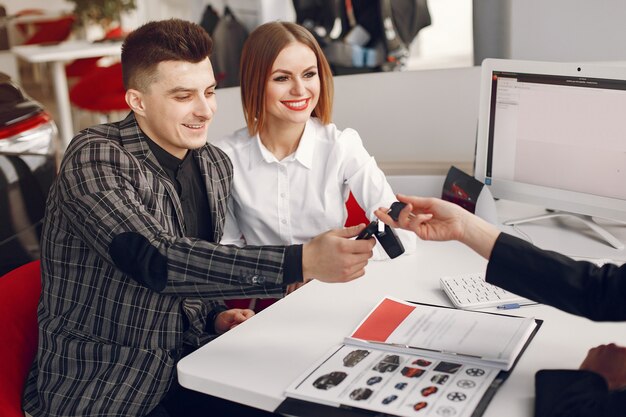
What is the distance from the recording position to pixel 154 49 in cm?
182

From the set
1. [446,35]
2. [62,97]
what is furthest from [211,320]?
[446,35]

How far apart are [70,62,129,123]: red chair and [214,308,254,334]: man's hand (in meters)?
4.22

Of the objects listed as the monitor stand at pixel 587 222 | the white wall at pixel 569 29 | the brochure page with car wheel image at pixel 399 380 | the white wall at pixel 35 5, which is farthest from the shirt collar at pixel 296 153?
the white wall at pixel 35 5

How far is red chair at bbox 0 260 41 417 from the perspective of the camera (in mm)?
1673

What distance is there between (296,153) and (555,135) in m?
0.80

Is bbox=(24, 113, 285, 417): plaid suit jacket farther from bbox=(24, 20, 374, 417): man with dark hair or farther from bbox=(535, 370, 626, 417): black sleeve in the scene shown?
bbox=(535, 370, 626, 417): black sleeve

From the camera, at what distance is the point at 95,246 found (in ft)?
5.26

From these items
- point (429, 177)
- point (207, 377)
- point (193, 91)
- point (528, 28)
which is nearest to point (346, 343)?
point (207, 377)

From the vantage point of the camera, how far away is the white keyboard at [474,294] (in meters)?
1.71

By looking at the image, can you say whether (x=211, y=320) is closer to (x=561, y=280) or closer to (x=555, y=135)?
(x=561, y=280)

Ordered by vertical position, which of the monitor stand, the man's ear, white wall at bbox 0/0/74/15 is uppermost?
white wall at bbox 0/0/74/15

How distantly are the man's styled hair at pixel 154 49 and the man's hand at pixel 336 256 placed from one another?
0.62 metres

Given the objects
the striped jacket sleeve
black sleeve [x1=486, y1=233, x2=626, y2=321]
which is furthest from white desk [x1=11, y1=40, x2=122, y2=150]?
black sleeve [x1=486, y1=233, x2=626, y2=321]

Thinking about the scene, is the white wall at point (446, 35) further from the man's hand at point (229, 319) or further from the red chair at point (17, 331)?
the red chair at point (17, 331)
